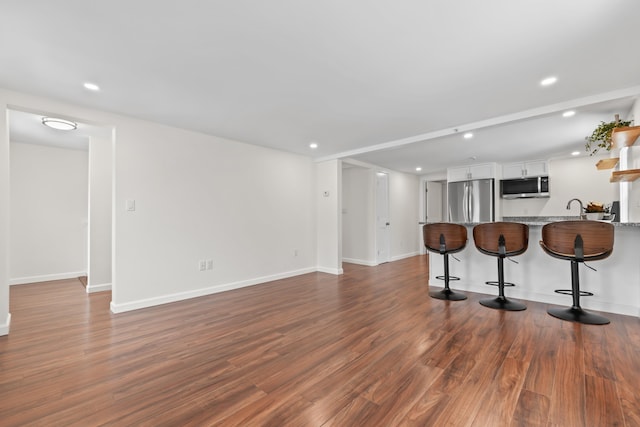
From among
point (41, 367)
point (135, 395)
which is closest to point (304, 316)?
point (135, 395)

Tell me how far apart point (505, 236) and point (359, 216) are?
11.5 ft

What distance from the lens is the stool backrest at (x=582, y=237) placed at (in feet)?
8.58

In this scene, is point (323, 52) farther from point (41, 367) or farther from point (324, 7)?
point (41, 367)

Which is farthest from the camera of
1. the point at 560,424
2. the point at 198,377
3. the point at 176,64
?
the point at 176,64

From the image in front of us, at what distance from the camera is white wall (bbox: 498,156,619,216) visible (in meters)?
5.28

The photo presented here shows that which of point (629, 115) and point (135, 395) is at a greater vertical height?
point (629, 115)

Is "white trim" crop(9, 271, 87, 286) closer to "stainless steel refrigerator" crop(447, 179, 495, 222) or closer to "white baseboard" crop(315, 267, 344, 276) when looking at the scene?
"white baseboard" crop(315, 267, 344, 276)

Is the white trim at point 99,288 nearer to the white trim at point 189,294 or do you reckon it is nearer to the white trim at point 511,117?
the white trim at point 189,294

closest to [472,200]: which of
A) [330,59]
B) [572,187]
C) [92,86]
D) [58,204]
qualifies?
[572,187]

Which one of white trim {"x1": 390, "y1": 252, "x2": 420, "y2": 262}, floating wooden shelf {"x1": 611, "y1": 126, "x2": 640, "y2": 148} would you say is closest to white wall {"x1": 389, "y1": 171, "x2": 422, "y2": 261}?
white trim {"x1": 390, "y1": 252, "x2": 420, "y2": 262}

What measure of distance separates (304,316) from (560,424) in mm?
2117

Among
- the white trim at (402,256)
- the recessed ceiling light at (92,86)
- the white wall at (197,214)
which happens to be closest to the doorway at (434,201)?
the white trim at (402,256)

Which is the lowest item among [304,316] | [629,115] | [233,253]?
[304,316]

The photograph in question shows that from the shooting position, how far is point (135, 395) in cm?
165
